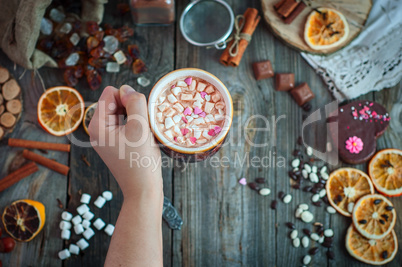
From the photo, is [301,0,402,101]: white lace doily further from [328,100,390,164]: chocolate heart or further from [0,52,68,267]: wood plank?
[0,52,68,267]: wood plank

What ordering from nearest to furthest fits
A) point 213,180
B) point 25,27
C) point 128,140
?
point 128,140
point 25,27
point 213,180

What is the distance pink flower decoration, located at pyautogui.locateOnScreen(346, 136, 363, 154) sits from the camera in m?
1.46

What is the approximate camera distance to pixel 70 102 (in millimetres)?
1446

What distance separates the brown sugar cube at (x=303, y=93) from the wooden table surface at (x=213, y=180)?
44mm

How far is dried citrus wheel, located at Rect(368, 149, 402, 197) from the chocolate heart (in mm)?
46

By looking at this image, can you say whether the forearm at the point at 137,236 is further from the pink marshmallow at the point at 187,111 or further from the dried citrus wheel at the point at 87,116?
the dried citrus wheel at the point at 87,116

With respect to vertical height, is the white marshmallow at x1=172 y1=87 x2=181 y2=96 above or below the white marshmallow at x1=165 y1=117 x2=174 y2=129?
above

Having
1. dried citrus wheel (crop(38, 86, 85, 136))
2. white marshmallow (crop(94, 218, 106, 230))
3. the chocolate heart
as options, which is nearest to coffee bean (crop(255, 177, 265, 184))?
the chocolate heart

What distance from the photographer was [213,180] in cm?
147

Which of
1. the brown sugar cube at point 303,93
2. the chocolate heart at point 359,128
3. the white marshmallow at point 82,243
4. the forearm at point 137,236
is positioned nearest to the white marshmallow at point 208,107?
the forearm at point 137,236

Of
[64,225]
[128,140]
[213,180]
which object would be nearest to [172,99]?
[128,140]

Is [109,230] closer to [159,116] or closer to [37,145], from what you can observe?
[37,145]

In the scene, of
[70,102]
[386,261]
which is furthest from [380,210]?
[70,102]

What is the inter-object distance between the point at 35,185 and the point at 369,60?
5.05 feet
